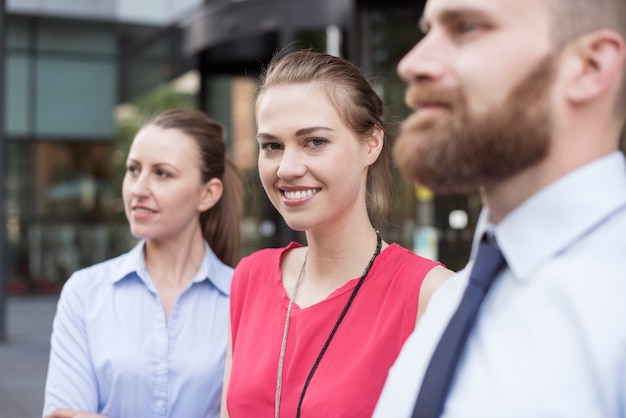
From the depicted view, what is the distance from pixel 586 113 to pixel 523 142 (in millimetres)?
101

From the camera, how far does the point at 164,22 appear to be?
57.5 feet

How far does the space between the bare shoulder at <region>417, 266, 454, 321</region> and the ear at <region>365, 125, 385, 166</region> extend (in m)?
0.36

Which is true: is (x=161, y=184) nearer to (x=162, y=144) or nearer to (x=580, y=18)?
(x=162, y=144)

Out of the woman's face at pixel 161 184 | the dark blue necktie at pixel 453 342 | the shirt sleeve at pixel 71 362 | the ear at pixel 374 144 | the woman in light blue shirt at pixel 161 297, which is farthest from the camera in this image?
the woman's face at pixel 161 184

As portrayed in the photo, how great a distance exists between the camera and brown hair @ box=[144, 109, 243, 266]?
9.70ft

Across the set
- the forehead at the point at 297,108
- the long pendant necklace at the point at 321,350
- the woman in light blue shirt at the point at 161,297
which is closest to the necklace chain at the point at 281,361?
the long pendant necklace at the point at 321,350

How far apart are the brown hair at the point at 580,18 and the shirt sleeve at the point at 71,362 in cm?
191

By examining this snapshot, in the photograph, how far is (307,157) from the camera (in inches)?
76.4

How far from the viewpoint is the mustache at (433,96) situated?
109cm

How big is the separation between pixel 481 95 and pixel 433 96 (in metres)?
0.07

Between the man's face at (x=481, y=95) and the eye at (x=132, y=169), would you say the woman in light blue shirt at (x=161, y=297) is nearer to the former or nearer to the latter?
the eye at (x=132, y=169)

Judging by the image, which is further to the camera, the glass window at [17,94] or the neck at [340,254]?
the glass window at [17,94]

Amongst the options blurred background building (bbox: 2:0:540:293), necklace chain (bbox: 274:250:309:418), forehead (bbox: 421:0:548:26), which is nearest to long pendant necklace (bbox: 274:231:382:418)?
necklace chain (bbox: 274:250:309:418)

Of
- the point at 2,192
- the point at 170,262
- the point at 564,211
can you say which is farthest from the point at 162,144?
the point at 2,192
